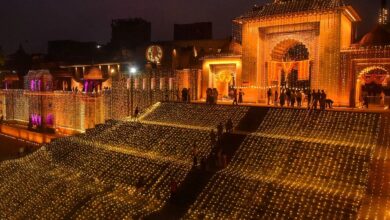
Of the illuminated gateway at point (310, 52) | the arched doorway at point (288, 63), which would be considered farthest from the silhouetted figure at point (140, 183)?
the arched doorway at point (288, 63)

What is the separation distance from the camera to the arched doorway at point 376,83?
21.5m

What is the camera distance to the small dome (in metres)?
21.0

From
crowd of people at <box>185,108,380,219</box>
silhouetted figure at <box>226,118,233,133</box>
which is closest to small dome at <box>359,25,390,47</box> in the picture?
crowd of people at <box>185,108,380,219</box>

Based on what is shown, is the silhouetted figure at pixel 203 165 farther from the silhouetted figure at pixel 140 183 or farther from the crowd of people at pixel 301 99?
the crowd of people at pixel 301 99

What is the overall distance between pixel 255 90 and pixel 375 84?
301 inches

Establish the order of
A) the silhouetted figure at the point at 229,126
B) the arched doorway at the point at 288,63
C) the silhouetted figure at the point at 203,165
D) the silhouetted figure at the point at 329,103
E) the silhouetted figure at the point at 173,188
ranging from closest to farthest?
the silhouetted figure at the point at 173,188 → the silhouetted figure at the point at 203,165 → the silhouetted figure at the point at 229,126 → the silhouetted figure at the point at 329,103 → the arched doorway at the point at 288,63

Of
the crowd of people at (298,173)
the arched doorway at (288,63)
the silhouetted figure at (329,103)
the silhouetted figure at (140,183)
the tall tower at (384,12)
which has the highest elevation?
the tall tower at (384,12)

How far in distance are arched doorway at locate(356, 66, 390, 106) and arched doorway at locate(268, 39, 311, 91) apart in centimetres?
305

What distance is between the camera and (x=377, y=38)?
21172mm

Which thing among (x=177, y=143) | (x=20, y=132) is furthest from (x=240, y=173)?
(x=20, y=132)

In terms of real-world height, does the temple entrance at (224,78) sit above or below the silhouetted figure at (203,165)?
above

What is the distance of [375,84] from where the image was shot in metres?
24.2

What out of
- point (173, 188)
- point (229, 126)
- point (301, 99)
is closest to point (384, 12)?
point (301, 99)

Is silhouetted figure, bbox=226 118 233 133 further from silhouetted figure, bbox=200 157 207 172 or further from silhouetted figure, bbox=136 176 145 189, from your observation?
silhouetted figure, bbox=136 176 145 189
